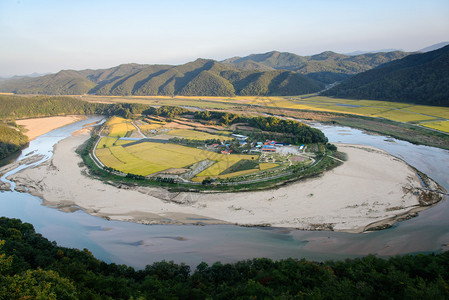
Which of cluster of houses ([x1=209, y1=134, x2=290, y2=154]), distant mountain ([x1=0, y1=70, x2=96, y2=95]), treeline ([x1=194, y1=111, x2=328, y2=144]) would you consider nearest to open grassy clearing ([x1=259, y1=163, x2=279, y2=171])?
cluster of houses ([x1=209, y1=134, x2=290, y2=154])

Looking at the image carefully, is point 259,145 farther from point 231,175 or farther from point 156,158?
point 156,158

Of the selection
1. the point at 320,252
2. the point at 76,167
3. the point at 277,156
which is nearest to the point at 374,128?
the point at 277,156

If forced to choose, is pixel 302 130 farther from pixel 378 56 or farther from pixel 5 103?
pixel 378 56

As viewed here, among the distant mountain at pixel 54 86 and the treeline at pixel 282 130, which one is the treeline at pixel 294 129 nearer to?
the treeline at pixel 282 130

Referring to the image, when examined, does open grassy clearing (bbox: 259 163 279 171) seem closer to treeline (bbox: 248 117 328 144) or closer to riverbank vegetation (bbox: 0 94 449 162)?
treeline (bbox: 248 117 328 144)

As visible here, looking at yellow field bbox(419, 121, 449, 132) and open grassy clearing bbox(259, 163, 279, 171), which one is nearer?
open grassy clearing bbox(259, 163, 279, 171)

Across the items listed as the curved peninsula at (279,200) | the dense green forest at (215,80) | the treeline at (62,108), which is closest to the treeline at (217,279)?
the curved peninsula at (279,200)
